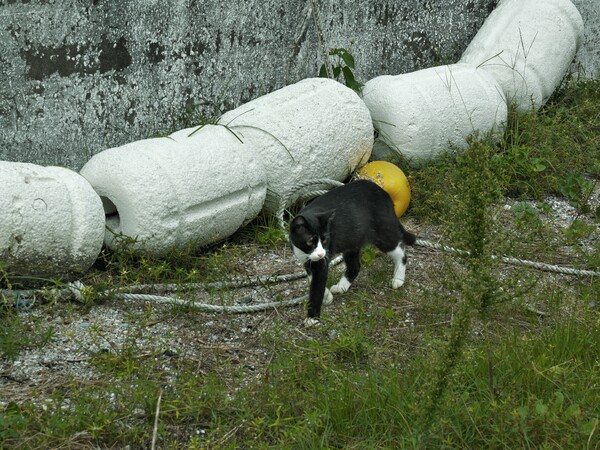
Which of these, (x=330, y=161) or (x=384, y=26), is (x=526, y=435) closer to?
(x=330, y=161)

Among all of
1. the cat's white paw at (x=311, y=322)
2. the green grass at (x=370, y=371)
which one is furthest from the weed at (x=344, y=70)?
the cat's white paw at (x=311, y=322)

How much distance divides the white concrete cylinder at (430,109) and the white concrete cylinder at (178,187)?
1.14 m

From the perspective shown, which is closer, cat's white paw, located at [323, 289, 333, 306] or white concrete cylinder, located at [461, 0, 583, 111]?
cat's white paw, located at [323, 289, 333, 306]

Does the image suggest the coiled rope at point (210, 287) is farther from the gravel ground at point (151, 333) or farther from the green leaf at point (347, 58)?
the green leaf at point (347, 58)

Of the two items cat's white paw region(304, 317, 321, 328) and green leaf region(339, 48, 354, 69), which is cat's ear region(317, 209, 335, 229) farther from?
green leaf region(339, 48, 354, 69)

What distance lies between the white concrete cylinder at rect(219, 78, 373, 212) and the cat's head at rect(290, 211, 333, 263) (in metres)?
1.09

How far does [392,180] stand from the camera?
19.1 ft

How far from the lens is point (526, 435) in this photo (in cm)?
330

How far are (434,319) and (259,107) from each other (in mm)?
1867

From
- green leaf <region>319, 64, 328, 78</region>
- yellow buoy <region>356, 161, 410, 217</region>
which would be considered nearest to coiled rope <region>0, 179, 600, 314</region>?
yellow buoy <region>356, 161, 410, 217</region>

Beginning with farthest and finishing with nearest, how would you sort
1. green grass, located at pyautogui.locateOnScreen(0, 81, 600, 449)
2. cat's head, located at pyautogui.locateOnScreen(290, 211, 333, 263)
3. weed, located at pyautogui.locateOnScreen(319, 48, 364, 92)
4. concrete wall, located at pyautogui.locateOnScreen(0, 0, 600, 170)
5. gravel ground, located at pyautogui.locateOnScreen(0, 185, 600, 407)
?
1. weed, located at pyautogui.locateOnScreen(319, 48, 364, 92)
2. concrete wall, located at pyautogui.locateOnScreen(0, 0, 600, 170)
3. cat's head, located at pyautogui.locateOnScreen(290, 211, 333, 263)
4. gravel ground, located at pyautogui.locateOnScreen(0, 185, 600, 407)
5. green grass, located at pyautogui.locateOnScreen(0, 81, 600, 449)

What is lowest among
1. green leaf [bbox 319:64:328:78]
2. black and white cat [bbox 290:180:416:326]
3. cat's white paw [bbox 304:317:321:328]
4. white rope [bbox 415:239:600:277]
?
cat's white paw [bbox 304:317:321:328]

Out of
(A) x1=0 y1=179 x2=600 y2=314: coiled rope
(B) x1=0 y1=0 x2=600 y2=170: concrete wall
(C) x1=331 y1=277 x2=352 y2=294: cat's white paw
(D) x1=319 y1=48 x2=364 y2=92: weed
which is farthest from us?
(D) x1=319 y1=48 x2=364 y2=92: weed

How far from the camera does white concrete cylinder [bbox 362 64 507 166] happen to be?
620 centimetres
